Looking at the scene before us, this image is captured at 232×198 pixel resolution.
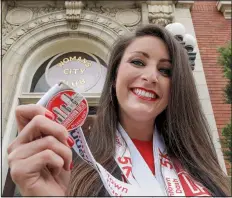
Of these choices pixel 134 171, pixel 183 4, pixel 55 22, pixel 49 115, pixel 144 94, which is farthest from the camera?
pixel 183 4

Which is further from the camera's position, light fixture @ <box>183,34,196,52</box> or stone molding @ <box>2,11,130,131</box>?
stone molding @ <box>2,11,130,131</box>

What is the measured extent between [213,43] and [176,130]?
18.7 ft

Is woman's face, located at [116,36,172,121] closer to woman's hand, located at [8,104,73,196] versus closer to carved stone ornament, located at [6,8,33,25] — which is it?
woman's hand, located at [8,104,73,196]

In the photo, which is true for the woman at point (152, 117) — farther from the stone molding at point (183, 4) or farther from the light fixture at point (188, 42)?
the stone molding at point (183, 4)

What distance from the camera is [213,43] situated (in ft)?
22.4

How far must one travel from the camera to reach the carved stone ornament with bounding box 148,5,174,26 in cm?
584

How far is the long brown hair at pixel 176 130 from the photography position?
1551 mm

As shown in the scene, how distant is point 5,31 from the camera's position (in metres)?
5.96

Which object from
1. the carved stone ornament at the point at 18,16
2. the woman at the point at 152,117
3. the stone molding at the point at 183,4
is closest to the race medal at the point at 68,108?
the woman at the point at 152,117

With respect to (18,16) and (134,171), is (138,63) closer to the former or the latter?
(134,171)

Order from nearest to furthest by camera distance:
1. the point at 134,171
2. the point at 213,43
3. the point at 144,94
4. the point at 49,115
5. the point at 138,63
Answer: the point at 49,115, the point at 134,171, the point at 144,94, the point at 138,63, the point at 213,43

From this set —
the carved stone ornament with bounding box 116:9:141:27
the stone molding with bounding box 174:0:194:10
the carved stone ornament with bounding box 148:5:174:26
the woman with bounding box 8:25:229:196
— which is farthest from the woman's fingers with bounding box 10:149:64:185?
the stone molding with bounding box 174:0:194:10

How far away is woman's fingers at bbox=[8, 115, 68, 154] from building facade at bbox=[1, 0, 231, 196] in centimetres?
445

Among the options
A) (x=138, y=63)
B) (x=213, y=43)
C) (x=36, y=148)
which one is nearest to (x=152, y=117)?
(x=138, y=63)
